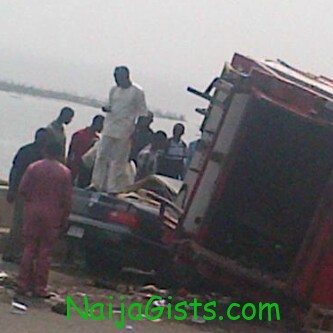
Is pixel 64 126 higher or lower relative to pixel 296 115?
lower

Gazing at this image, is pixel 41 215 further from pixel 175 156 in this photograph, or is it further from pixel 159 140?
pixel 175 156

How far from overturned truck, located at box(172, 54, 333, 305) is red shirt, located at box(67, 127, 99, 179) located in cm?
276

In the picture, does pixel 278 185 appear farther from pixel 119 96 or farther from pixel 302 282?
pixel 119 96

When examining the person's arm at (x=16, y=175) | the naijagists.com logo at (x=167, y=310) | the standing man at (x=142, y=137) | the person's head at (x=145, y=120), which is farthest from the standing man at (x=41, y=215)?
the standing man at (x=142, y=137)

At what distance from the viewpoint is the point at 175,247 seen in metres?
11.4

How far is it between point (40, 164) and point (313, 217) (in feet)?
8.38

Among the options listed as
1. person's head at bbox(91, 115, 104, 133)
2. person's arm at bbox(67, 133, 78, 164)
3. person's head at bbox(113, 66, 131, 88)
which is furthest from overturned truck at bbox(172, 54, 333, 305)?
person's arm at bbox(67, 133, 78, 164)

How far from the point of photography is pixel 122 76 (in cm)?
1350

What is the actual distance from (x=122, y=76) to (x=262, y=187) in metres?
A: 2.36

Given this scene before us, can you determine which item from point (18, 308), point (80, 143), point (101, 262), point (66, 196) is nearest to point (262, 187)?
point (101, 262)

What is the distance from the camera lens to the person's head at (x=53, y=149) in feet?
35.7

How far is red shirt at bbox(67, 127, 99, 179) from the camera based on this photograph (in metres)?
14.8

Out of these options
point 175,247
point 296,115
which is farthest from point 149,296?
point 296,115

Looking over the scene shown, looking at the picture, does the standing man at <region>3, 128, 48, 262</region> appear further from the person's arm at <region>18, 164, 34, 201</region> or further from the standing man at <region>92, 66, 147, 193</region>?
the person's arm at <region>18, 164, 34, 201</region>
